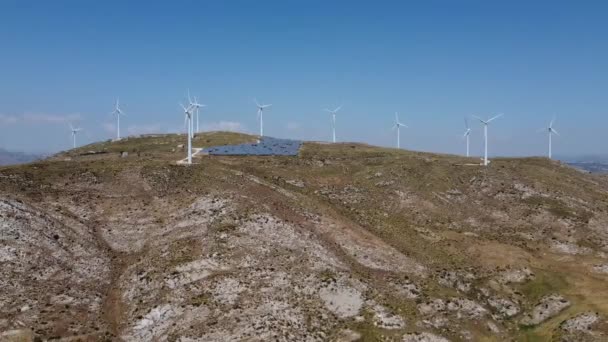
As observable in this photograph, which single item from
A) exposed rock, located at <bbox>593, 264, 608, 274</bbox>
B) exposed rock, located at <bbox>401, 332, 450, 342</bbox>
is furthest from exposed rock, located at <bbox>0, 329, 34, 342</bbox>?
exposed rock, located at <bbox>593, 264, 608, 274</bbox>

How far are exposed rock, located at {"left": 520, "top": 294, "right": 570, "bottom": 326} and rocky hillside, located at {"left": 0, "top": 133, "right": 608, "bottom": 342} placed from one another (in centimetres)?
28

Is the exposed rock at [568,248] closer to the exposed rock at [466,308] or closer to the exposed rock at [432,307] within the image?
the exposed rock at [466,308]

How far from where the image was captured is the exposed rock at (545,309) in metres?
81.4

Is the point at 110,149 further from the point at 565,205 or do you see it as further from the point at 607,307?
the point at 607,307

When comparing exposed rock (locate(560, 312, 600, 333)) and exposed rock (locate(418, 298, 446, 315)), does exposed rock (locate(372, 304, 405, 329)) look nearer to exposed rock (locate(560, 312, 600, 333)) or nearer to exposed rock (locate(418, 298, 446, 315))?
exposed rock (locate(418, 298, 446, 315))

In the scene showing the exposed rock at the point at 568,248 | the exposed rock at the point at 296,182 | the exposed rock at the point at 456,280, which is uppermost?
the exposed rock at the point at 296,182

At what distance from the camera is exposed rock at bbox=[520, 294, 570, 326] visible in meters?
81.4

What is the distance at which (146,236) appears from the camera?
9256cm

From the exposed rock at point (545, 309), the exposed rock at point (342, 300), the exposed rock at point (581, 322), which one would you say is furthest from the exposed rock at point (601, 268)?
the exposed rock at point (342, 300)

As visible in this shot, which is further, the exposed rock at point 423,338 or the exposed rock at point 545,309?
the exposed rock at point 545,309

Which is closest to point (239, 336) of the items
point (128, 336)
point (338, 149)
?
point (128, 336)

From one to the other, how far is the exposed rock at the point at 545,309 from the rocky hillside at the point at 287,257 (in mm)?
278

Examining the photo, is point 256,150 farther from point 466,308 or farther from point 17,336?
point 17,336

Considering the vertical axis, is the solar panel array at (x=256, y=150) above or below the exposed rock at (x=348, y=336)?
above
